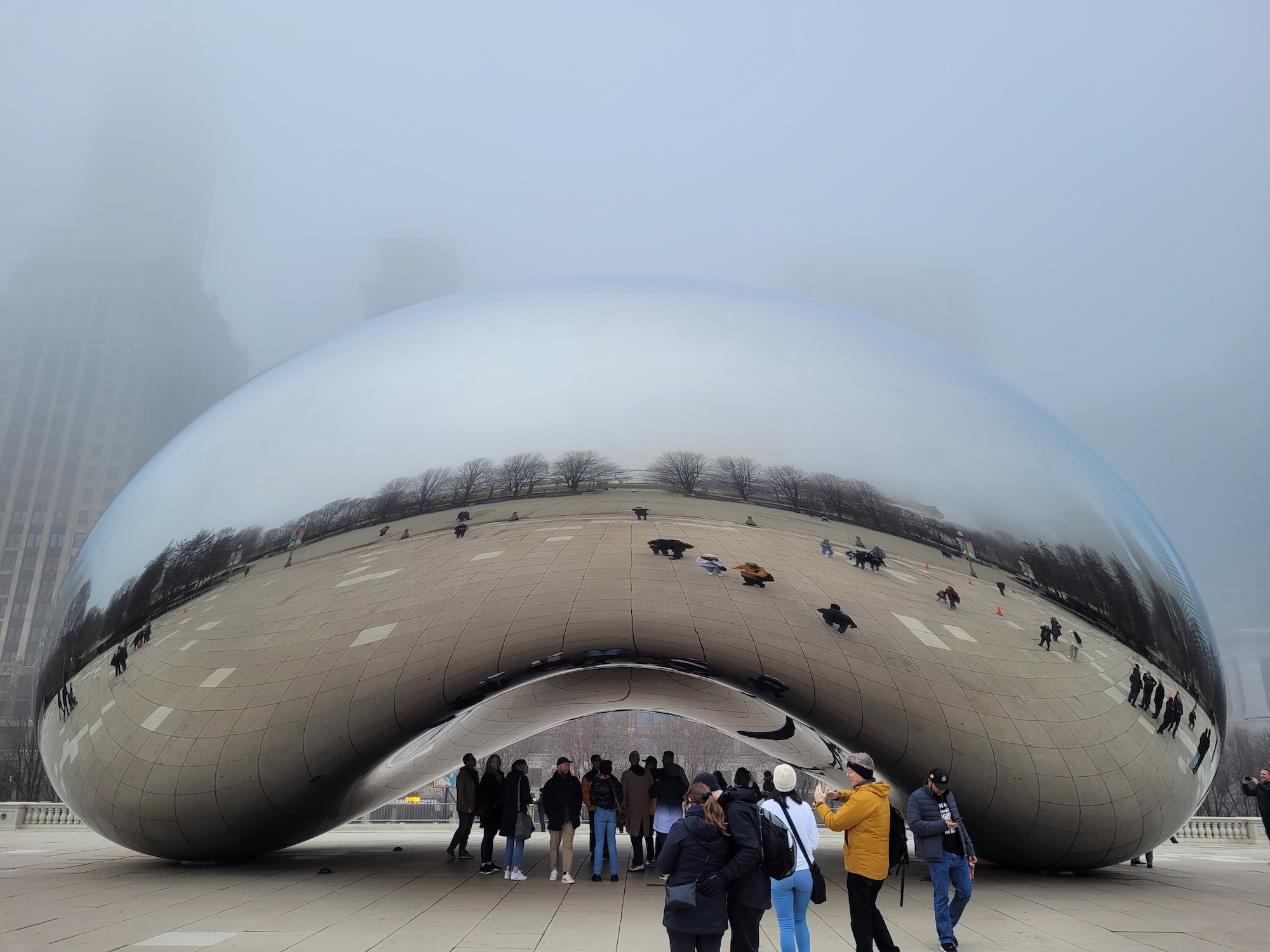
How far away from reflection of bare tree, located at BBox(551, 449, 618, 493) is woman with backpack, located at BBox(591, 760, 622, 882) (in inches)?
141

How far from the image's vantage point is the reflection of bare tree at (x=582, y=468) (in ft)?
22.8

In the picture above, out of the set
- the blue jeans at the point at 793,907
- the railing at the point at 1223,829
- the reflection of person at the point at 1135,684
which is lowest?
the railing at the point at 1223,829

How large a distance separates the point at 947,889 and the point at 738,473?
3226 mm

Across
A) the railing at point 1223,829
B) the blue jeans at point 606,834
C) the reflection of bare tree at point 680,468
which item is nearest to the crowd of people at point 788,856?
the blue jeans at point 606,834

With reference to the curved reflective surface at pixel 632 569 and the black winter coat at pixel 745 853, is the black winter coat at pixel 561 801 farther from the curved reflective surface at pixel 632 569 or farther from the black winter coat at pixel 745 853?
the black winter coat at pixel 745 853

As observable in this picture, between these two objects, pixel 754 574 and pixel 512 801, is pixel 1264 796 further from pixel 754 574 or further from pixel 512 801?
pixel 512 801

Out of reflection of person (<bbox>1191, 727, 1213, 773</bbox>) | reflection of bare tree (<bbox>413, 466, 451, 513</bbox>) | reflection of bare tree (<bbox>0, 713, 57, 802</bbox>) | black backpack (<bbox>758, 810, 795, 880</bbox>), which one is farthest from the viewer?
reflection of bare tree (<bbox>0, 713, 57, 802</bbox>)

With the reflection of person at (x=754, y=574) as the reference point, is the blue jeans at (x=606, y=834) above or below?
below

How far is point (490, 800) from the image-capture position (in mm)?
9938

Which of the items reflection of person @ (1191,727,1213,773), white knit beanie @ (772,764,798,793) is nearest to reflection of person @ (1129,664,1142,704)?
reflection of person @ (1191,727,1213,773)

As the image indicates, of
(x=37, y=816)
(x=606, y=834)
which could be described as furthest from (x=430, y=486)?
(x=37, y=816)

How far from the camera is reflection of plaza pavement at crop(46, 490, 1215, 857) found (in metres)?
6.98

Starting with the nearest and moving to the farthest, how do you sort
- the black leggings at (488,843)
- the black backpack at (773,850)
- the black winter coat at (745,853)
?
the black winter coat at (745,853)
the black backpack at (773,850)
the black leggings at (488,843)

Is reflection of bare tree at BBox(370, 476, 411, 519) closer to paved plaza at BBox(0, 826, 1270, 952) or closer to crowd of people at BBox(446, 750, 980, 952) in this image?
paved plaza at BBox(0, 826, 1270, 952)
